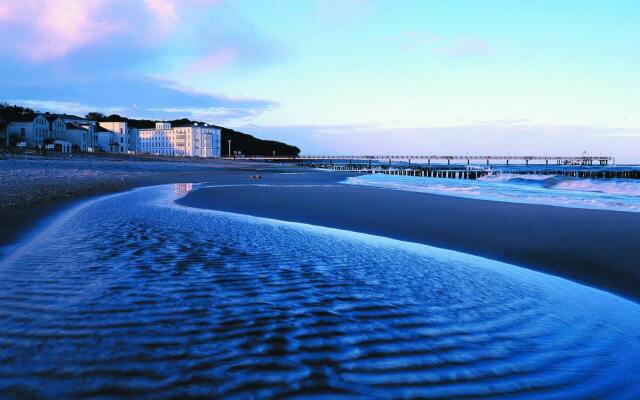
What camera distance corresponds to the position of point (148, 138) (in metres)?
146

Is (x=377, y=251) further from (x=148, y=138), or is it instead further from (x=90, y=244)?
(x=148, y=138)

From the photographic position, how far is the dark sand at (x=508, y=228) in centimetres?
590

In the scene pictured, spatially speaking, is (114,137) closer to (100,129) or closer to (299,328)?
(100,129)

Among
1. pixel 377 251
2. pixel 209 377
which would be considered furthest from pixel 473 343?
pixel 377 251

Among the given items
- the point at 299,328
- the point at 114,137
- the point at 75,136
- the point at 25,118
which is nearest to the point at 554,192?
the point at 299,328

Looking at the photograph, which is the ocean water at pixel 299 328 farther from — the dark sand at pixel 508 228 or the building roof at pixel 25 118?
the building roof at pixel 25 118

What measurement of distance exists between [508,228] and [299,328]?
6886 mm

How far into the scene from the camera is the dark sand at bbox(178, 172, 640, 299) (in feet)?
19.4

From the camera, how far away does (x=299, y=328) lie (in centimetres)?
336

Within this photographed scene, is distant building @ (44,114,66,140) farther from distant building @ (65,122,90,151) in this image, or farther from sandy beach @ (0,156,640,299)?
sandy beach @ (0,156,640,299)

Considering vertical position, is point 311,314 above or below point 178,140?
below

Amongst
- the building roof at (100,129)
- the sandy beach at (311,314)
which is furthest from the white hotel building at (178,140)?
the sandy beach at (311,314)

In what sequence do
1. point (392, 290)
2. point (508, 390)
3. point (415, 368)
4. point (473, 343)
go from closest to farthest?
point (508, 390), point (415, 368), point (473, 343), point (392, 290)

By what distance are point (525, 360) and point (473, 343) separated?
35 centimetres
